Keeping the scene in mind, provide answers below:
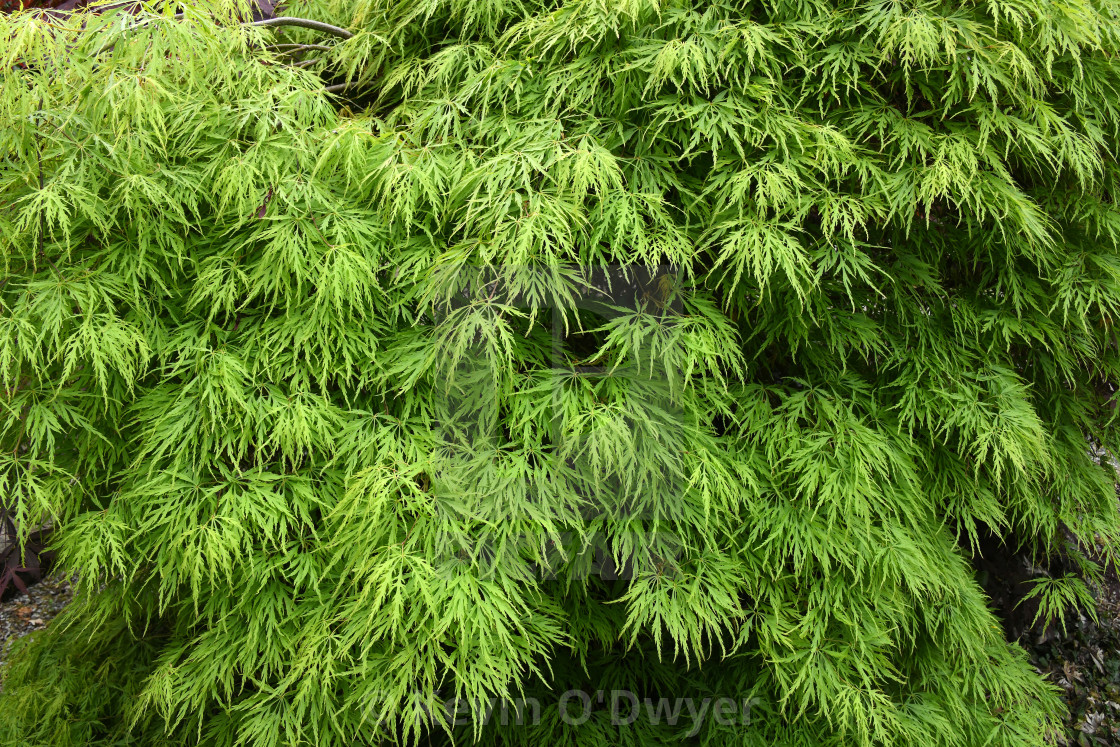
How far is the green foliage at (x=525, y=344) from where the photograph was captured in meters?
1.37

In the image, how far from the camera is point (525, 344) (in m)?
1.44

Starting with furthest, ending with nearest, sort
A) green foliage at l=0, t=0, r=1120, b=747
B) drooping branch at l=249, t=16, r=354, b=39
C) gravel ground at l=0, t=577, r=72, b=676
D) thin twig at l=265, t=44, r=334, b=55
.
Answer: gravel ground at l=0, t=577, r=72, b=676 → thin twig at l=265, t=44, r=334, b=55 → drooping branch at l=249, t=16, r=354, b=39 → green foliage at l=0, t=0, r=1120, b=747

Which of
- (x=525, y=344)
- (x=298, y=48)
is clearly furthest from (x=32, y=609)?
(x=525, y=344)

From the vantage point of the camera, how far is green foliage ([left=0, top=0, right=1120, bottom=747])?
1373 millimetres

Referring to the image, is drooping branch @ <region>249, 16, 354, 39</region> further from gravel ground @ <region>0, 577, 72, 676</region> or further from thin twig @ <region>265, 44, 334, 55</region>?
gravel ground @ <region>0, 577, 72, 676</region>

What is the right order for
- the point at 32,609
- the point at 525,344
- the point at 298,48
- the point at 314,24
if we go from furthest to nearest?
the point at 32,609 < the point at 298,48 < the point at 314,24 < the point at 525,344

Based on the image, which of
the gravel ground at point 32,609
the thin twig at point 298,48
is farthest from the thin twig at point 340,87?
the gravel ground at point 32,609

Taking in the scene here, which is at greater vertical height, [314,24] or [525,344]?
[314,24]

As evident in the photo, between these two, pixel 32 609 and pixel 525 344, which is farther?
pixel 32 609

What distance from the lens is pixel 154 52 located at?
1.44 metres

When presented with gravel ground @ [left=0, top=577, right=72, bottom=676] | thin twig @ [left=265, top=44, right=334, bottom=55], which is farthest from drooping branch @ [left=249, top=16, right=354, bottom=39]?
gravel ground @ [left=0, top=577, right=72, bottom=676]

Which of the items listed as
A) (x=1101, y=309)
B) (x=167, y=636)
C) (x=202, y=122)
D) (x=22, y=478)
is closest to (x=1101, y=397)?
(x=1101, y=309)

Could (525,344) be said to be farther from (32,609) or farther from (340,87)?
(32,609)

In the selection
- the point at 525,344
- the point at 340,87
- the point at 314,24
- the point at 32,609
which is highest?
the point at 314,24
